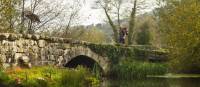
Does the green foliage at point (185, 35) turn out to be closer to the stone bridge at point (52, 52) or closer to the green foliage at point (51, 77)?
the green foliage at point (51, 77)

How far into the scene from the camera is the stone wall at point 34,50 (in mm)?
23297

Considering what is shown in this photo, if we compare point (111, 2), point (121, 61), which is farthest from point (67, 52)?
point (111, 2)

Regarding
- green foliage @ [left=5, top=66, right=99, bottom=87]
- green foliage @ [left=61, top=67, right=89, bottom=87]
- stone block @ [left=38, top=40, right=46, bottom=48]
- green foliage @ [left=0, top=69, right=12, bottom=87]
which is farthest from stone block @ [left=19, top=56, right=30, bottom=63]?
green foliage @ [left=0, top=69, right=12, bottom=87]

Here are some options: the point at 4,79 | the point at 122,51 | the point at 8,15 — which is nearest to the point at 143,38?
the point at 122,51

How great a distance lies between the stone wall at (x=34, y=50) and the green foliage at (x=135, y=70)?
423cm

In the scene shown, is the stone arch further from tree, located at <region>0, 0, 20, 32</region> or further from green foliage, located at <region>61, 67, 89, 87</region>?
green foliage, located at <region>61, 67, 89, 87</region>

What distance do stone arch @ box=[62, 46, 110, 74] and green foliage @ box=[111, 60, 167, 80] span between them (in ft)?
2.31

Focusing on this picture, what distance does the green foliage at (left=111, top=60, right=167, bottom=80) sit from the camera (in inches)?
1404

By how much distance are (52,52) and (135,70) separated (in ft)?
30.2

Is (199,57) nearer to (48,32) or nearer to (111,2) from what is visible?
(48,32)

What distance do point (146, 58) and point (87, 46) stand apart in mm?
8962

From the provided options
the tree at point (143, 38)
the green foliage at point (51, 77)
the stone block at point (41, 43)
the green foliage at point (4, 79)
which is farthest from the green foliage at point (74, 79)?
the tree at point (143, 38)

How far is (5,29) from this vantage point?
3130 centimetres

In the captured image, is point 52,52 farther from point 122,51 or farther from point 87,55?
point 122,51
